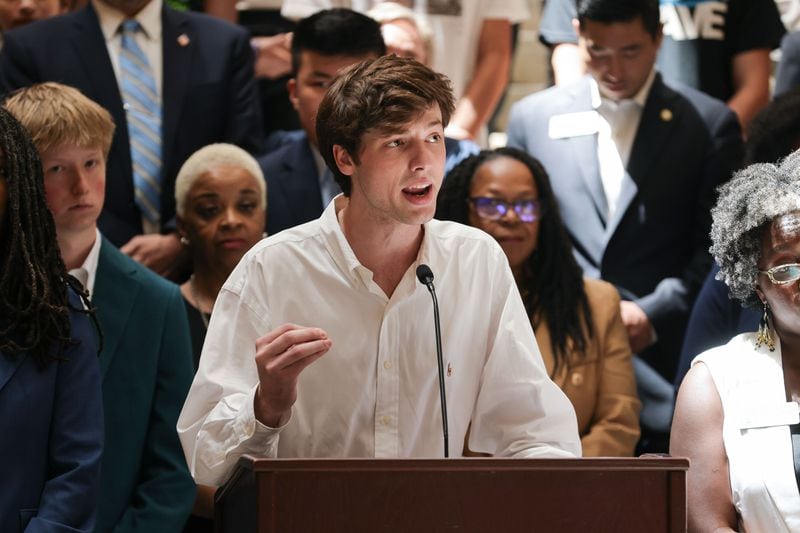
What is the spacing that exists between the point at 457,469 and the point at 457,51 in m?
3.41

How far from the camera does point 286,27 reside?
6031 millimetres

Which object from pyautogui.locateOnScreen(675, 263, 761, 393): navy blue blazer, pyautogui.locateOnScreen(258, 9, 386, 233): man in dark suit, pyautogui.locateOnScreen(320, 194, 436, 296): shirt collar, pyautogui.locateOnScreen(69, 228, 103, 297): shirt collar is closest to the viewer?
pyautogui.locateOnScreen(320, 194, 436, 296): shirt collar

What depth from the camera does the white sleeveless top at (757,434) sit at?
3.27m

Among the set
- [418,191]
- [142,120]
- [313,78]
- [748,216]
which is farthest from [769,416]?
[142,120]

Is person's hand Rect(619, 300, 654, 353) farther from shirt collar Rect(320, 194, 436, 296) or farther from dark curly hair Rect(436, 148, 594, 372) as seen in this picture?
shirt collar Rect(320, 194, 436, 296)

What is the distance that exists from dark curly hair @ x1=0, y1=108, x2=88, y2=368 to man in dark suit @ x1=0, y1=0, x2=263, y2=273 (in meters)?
1.40

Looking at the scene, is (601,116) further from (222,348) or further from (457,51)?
(222,348)

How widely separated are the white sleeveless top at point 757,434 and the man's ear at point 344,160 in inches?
38.4

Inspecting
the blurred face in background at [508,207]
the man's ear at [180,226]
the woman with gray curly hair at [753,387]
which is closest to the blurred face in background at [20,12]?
the man's ear at [180,226]

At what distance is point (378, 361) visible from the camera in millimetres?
3297

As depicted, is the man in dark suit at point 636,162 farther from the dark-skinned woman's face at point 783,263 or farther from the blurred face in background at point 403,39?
the dark-skinned woman's face at point 783,263

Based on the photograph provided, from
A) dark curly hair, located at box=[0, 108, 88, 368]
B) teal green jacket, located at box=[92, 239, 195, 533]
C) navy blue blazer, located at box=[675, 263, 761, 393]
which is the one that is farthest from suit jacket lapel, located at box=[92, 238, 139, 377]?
navy blue blazer, located at box=[675, 263, 761, 393]

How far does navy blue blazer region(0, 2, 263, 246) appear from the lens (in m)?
5.09

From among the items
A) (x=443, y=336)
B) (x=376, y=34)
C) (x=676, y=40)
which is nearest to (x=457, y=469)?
(x=443, y=336)
